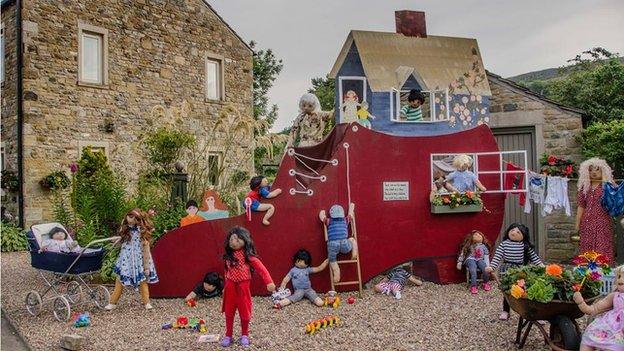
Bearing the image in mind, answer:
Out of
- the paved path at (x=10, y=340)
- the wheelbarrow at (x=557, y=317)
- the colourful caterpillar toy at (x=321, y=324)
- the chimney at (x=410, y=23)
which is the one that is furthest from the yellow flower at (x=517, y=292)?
the chimney at (x=410, y=23)

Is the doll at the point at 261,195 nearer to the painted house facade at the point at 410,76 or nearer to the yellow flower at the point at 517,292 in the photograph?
the painted house facade at the point at 410,76

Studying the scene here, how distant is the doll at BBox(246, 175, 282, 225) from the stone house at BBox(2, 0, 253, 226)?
15.0 ft

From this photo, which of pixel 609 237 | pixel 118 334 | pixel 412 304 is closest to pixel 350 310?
pixel 412 304

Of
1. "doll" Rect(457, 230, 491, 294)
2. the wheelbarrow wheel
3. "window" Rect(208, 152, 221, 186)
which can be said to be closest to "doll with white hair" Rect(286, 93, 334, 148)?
"window" Rect(208, 152, 221, 186)

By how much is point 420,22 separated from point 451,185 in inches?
138

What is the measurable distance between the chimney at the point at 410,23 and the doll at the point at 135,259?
574 centimetres

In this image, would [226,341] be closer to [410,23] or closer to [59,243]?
[59,243]

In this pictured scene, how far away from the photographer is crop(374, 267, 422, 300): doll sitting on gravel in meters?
7.72

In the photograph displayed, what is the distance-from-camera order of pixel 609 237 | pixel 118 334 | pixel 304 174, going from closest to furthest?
pixel 118 334
pixel 609 237
pixel 304 174

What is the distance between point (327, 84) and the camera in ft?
99.8

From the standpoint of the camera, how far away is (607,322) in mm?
4191

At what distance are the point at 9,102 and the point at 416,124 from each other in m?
10.5

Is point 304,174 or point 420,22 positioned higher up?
point 420,22

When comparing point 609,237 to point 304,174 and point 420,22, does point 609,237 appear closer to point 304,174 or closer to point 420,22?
point 304,174
